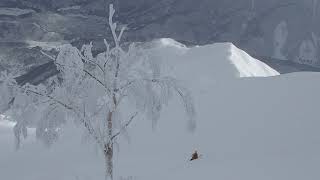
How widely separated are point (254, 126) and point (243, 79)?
31.4 feet

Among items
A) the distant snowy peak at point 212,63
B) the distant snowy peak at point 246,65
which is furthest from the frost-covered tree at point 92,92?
the distant snowy peak at point 246,65

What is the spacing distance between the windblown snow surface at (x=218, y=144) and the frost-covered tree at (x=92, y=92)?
3.71ft

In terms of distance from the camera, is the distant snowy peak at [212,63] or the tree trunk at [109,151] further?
the distant snowy peak at [212,63]

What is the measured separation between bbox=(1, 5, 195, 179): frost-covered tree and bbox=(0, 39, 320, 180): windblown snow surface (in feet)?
3.71

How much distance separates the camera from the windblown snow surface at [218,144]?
63.1 ft

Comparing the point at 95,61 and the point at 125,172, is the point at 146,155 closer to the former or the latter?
the point at 125,172

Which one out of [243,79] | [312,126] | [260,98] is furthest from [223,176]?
[243,79]

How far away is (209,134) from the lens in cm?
2948

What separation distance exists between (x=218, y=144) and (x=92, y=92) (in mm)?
11014

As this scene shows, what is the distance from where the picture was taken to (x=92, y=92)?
17.9m

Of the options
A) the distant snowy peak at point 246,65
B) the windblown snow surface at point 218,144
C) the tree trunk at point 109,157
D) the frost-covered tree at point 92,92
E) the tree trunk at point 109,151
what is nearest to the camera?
the frost-covered tree at point 92,92

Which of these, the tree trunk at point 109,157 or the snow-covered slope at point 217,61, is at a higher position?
the snow-covered slope at point 217,61

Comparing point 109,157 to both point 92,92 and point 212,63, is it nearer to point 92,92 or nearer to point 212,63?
point 92,92

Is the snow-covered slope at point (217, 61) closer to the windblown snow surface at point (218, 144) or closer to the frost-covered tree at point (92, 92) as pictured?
the windblown snow surface at point (218, 144)
